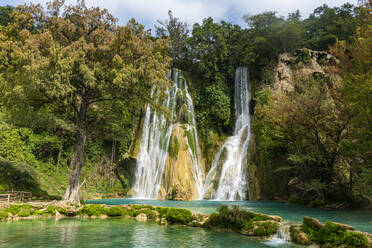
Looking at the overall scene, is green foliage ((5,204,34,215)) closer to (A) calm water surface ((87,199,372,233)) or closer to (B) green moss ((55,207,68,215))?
(B) green moss ((55,207,68,215))

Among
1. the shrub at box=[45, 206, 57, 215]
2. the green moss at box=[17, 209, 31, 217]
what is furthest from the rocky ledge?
the green moss at box=[17, 209, 31, 217]

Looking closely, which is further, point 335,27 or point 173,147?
point 335,27

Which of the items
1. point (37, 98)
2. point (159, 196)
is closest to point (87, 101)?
point (37, 98)

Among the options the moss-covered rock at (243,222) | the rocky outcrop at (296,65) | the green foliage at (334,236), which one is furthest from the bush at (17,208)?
the rocky outcrop at (296,65)

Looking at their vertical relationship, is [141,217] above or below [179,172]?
below

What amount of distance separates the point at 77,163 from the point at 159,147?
1088cm

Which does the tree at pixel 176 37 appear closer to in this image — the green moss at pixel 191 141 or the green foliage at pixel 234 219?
the green moss at pixel 191 141

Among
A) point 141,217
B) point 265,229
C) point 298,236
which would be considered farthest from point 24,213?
point 298,236

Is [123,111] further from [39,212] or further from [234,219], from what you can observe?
[234,219]

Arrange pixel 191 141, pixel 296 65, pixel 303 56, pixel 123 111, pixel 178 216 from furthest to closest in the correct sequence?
pixel 303 56 → pixel 296 65 → pixel 191 141 → pixel 123 111 → pixel 178 216

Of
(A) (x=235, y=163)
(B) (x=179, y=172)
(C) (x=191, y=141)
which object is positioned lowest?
(B) (x=179, y=172)

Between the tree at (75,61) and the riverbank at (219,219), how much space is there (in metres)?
2.19

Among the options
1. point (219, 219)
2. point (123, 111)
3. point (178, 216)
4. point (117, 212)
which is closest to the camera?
point (219, 219)

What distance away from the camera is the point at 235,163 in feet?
84.5
